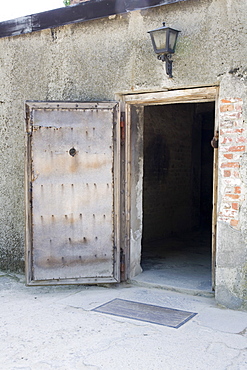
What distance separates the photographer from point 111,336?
3.48 m

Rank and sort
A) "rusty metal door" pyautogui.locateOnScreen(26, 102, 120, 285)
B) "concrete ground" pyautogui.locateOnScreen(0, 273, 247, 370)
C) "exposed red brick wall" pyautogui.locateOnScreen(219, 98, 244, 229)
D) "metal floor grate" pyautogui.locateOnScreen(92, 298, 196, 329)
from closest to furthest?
1. "concrete ground" pyautogui.locateOnScreen(0, 273, 247, 370)
2. "metal floor grate" pyautogui.locateOnScreen(92, 298, 196, 329)
3. "exposed red brick wall" pyautogui.locateOnScreen(219, 98, 244, 229)
4. "rusty metal door" pyautogui.locateOnScreen(26, 102, 120, 285)

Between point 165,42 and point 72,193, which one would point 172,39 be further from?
point 72,193

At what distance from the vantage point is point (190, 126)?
9.32m

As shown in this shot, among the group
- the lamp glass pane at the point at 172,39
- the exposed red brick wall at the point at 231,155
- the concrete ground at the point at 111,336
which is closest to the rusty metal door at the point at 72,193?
the concrete ground at the point at 111,336

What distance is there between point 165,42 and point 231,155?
132 cm

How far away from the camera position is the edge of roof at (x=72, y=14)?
14.9ft

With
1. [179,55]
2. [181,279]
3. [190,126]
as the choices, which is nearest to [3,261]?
[181,279]

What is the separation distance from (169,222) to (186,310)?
4.34 m

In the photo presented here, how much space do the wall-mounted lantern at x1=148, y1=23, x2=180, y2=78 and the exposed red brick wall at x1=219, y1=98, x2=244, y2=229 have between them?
73 cm

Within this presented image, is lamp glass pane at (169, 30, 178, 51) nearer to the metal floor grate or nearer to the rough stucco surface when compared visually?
the rough stucco surface

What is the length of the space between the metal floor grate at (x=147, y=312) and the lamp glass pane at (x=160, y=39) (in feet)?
8.65

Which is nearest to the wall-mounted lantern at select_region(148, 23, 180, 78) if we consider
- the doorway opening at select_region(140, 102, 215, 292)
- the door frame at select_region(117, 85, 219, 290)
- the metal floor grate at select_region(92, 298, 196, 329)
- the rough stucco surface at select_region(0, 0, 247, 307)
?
the rough stucco surface at select_region(0, 0, 247, 307)

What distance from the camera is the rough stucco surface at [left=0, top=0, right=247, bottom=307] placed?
163 inches

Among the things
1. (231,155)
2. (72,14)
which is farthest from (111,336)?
(72,14)
